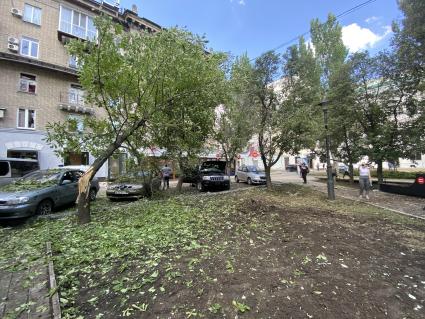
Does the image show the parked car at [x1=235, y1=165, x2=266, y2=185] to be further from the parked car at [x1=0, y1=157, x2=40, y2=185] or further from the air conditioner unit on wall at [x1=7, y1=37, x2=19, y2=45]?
the air conditioner unit on wall at [x1=7, y1=37, x2=19, y2=45]

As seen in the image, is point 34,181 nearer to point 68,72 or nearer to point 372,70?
point 68,72

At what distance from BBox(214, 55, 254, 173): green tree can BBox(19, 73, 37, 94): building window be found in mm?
14387

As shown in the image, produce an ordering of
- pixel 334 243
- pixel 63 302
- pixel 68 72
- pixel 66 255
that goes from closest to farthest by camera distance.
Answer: pixel 63 302, pixel 66 255, pixel 334 243, pixel 68 72

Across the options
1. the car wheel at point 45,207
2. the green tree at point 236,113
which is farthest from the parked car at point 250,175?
the car wheel at point 45,207

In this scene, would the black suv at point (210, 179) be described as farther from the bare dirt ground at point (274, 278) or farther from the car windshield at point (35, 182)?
the bare dirt ground at point (274, 278)

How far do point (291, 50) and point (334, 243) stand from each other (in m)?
12.2

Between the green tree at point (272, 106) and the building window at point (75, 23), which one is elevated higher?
the building window at point (75, 23)

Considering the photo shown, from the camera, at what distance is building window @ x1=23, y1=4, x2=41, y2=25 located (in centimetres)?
2023

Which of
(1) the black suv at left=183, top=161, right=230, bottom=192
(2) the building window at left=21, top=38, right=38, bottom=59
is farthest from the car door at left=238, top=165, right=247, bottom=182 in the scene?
(2) the building window at left=21, top=38, right=38, bottom=59

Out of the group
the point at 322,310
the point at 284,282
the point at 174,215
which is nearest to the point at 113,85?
the point at 174,215

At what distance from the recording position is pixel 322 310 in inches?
117

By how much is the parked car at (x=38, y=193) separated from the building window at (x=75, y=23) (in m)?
16.1

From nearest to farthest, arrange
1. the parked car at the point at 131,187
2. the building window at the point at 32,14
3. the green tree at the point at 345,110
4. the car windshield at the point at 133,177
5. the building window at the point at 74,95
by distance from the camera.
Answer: the parked car at the point at 131,187
the car windshield at the point at 133,177
the green tree at the point at 345,110
the building window at the point at 32,14
the building window at the point at 74,95

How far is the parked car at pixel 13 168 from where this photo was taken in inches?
447
